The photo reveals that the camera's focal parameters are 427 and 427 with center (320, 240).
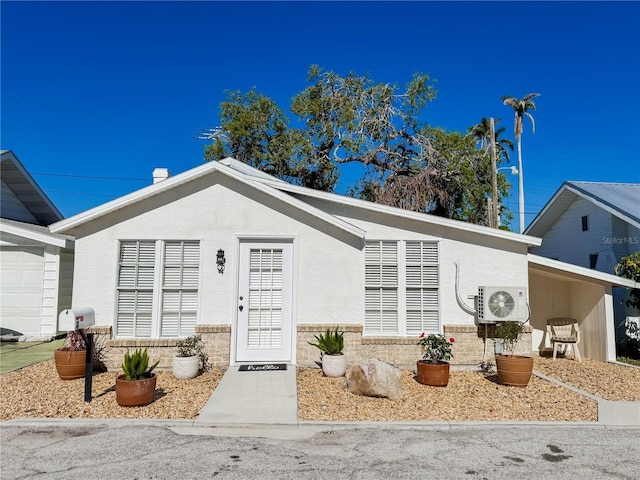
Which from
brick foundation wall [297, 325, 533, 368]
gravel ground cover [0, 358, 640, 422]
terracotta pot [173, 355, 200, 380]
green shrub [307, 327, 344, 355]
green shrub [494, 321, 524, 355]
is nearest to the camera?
gravel ground cover [0, 358, 640, 422]

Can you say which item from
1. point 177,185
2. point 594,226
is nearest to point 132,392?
point 177,185

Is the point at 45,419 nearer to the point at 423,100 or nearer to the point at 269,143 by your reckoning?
the point at 269,143

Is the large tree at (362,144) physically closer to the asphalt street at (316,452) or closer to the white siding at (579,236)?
the white siding at (579,236)

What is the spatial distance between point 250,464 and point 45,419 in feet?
9.22

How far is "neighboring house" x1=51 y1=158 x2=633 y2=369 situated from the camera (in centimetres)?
755

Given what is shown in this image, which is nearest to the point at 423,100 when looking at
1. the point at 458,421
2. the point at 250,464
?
the point at 458,421

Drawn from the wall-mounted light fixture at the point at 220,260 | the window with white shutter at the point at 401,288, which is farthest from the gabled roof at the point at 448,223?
the wall-mounted light fixture at the point at 220,260

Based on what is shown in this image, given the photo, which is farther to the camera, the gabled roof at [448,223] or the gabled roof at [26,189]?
the gabled roof at [26,189]

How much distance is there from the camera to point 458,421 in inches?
206

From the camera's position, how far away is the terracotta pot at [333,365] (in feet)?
23.3

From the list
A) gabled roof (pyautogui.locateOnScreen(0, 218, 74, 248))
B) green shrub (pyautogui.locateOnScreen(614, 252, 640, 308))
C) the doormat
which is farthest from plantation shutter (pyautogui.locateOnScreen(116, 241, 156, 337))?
green shrub (pyautogui.locateOnScreen(614, 252, 640, 308))

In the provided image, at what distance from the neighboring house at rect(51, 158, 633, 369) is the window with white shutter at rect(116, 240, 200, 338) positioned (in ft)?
0.06

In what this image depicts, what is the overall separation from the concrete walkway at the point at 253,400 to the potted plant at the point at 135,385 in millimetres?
783

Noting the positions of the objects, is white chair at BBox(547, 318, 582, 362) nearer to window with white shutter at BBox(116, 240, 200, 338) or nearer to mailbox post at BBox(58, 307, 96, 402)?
window with white shutter at BBox(116, 240, 200, 338)
